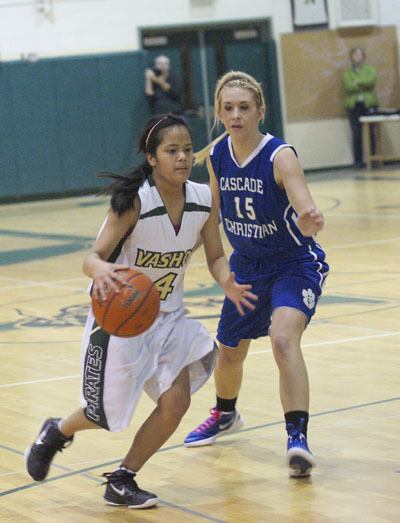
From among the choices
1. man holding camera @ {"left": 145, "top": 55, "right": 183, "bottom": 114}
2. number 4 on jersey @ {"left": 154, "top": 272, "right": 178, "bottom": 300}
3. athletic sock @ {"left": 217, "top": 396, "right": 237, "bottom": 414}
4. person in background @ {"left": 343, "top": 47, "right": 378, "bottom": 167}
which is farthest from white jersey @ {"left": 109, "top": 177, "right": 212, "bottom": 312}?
person in background @ {"left": 343, "top": 47, "right": 378, "bottom": 167}

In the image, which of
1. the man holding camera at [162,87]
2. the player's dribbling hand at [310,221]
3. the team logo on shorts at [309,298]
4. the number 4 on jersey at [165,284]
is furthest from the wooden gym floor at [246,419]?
the man holding camera at [162,87]

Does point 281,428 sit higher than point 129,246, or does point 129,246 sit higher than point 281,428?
point 129,246

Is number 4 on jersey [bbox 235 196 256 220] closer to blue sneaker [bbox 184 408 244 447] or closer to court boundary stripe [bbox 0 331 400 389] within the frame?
blue sneaker [bbox 184 408 244 447]

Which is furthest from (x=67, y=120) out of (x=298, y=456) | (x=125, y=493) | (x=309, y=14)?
(x=125, y=493)

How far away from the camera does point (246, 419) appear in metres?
5.74

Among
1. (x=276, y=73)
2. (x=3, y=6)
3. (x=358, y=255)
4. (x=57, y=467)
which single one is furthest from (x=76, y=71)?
(x=57, y=467)

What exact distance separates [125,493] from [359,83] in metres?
16.8

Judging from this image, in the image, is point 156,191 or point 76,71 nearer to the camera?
point 156,191

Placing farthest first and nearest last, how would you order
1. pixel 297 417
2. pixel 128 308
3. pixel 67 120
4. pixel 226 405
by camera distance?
pixel 67 120 → pixel 226 405 → pixel 297 417 → pixel 128 308

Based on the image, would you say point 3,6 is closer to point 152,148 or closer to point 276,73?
point 276,73

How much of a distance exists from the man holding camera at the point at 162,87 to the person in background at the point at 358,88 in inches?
129

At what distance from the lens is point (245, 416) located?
580 cm

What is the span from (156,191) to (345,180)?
14869 mm

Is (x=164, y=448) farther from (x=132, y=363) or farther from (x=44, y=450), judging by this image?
(x=132, y=363)
